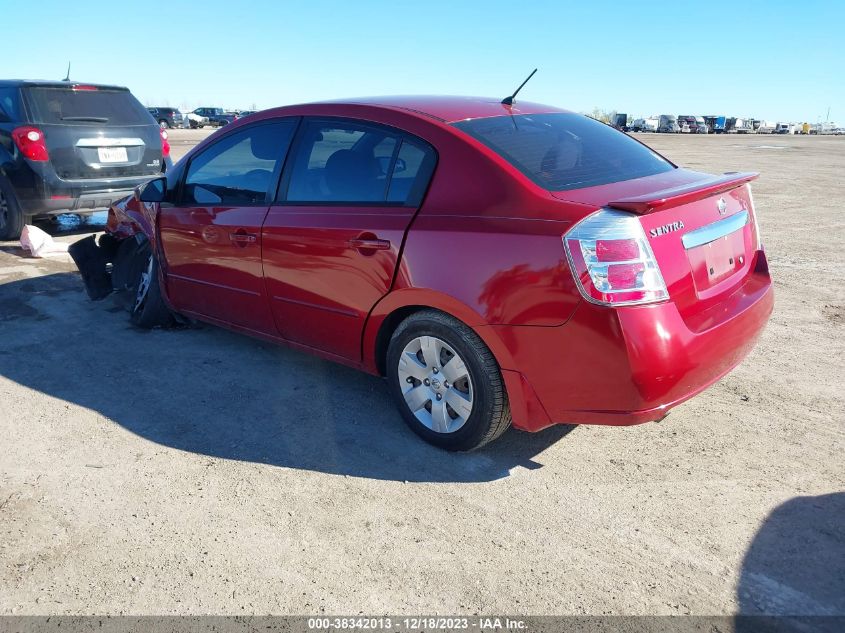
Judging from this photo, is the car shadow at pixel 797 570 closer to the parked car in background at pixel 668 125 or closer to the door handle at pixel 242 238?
the door handle at pixel 242 238

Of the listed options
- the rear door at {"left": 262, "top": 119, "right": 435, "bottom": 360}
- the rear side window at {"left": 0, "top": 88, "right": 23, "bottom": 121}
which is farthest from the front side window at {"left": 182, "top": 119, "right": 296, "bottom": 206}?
the rear side window at {"left": 0, "top": 88, "right": 23, "bottom": 121}

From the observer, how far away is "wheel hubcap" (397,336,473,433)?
10.8 ft

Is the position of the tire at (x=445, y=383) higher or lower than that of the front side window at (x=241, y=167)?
lower

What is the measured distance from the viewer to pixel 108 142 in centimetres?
817

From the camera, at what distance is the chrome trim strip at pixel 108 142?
7969 millimetres

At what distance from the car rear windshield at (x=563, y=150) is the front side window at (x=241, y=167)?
126 centimetres

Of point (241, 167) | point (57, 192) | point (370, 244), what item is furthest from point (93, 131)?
point (370, 244)

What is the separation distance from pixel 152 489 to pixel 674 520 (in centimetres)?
232

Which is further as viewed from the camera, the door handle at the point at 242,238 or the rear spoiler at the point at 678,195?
the door handle at the point at 242,238

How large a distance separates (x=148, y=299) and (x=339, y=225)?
2.38 m

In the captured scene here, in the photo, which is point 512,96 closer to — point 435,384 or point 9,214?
point 435,384

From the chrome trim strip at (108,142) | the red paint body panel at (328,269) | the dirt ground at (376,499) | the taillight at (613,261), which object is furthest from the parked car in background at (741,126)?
the taillight at (613,261)

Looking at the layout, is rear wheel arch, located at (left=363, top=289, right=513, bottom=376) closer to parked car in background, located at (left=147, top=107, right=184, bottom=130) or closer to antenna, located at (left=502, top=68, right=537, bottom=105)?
antenna, located at (left=502, top=68, right=537, bottom=105)

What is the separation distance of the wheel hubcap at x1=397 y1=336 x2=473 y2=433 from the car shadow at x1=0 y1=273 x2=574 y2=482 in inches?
7.3
